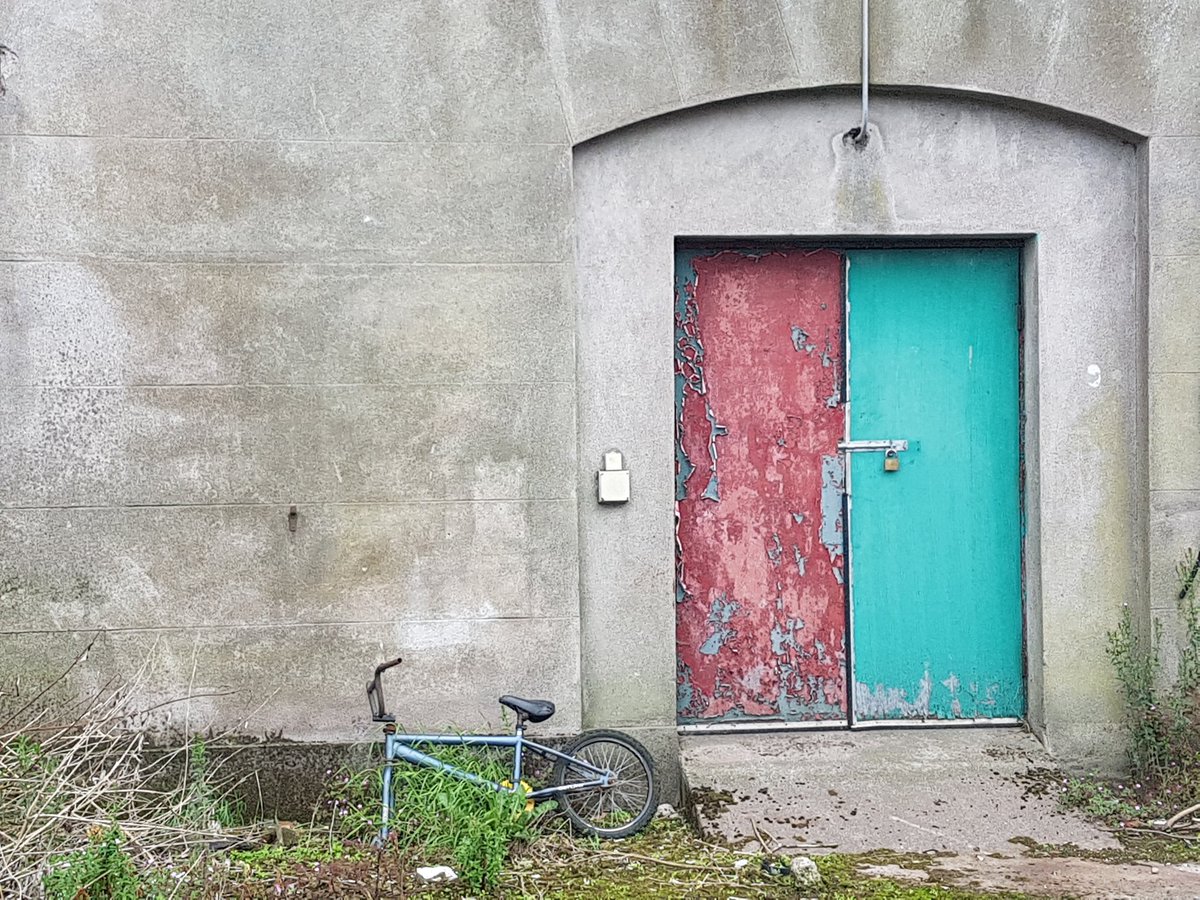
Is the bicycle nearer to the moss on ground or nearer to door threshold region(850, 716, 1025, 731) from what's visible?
the moss on ground

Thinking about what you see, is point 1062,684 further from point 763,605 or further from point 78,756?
point 78,756

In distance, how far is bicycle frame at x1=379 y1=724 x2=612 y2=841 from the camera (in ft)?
17.1

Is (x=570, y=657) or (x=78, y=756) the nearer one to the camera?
(x=78, y=756)

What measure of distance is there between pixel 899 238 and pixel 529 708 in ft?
9.54

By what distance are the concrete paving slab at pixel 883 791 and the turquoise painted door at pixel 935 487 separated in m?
0.25

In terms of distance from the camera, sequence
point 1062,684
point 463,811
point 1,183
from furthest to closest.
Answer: point 1062,684, point 1,183, point 463,811

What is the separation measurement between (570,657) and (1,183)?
3.39 meters

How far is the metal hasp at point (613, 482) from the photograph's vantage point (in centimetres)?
577

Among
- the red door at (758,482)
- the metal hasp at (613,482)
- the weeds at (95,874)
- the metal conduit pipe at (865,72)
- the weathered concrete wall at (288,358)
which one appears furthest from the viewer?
the red door at (758,482)

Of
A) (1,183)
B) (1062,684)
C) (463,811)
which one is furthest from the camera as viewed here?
(1062,684)

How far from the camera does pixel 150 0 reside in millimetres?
5512

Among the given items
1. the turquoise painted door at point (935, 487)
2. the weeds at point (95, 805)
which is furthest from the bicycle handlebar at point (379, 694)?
the turquoise painted door at point (935, 487)

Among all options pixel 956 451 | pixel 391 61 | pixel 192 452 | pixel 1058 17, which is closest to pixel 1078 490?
pixel 956 451

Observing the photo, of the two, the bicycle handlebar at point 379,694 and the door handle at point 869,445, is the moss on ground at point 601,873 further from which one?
the door handle at point 869,445
